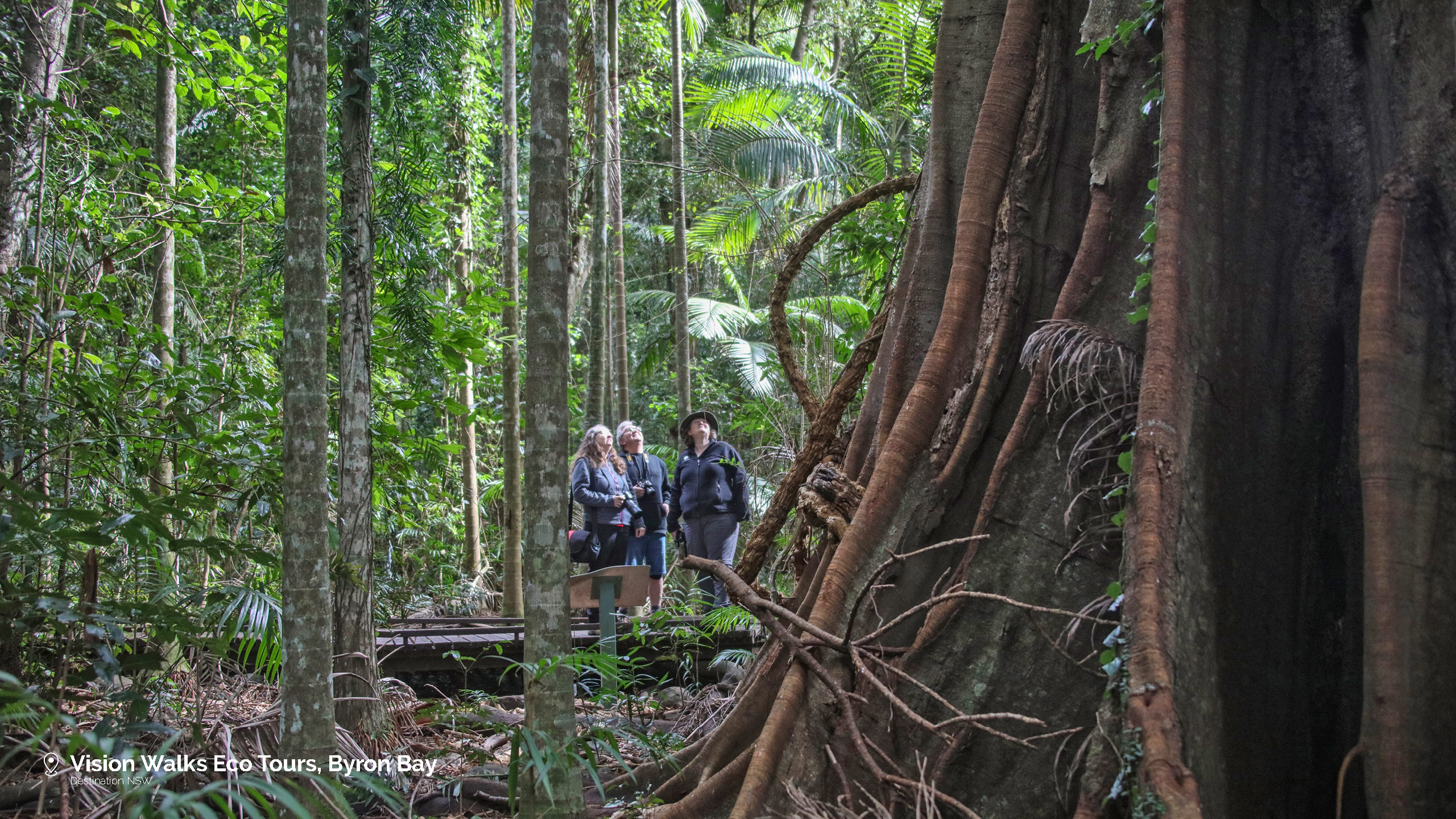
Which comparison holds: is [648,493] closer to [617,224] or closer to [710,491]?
[710,491]

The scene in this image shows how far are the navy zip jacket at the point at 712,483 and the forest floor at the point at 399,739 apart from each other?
247 cm

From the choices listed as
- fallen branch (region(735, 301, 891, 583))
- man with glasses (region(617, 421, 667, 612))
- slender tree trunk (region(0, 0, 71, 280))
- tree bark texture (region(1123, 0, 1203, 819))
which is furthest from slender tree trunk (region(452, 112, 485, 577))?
tree bark texture (region(1123, 0, 1203, 819))

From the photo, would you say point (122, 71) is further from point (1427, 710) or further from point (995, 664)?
point (1427, 710)

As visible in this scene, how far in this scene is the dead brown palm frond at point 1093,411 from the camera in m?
2.82

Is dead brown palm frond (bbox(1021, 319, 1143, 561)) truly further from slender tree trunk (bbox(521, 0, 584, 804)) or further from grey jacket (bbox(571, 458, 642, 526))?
grey jacket (bbox(571, 458, 642, 526))

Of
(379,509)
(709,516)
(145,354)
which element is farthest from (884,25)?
(145,354)

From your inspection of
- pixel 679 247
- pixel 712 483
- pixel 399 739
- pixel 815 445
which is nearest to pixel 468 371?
pixel 679 247

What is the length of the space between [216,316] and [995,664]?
36.3 feet

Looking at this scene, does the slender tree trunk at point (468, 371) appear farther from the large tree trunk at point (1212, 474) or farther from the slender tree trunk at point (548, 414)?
the large tree trunk at point (1212, 474)

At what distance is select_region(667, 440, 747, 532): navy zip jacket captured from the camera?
7.60 metres

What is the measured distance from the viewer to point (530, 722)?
8.90 feet

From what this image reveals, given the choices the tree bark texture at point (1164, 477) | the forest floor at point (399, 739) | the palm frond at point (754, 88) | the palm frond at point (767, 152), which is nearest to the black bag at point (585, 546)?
the forest floor at point (399, 739)

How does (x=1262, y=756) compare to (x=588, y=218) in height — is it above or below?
below

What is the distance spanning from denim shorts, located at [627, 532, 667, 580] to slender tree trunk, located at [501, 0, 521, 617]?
49.0 inches
